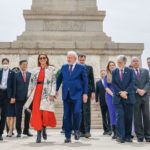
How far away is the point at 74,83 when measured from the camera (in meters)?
7.25

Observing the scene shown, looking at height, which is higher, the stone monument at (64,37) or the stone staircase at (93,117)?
the stone monument at (64,37)

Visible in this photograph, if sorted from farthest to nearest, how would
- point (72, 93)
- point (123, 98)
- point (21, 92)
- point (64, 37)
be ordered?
point (64, 37), point (21, 92), point (123, 98), point (72, 93)

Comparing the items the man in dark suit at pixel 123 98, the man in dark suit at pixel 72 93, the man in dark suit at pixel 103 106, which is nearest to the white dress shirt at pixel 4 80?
the man in dark suit at pixel 72 93

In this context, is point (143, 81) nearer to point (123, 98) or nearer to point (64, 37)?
point (123, 98)

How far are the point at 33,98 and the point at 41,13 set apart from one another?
40.5ft

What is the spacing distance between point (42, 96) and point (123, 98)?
1568 mm

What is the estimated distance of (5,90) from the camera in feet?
28.3

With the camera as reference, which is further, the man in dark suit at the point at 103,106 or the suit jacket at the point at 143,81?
the man in dark suit at the point at 103,106

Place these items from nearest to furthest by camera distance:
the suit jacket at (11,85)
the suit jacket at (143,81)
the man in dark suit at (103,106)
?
the suit jacket at (143,81), the suit jacket at (11,85), the man in dark suit at (103,106)

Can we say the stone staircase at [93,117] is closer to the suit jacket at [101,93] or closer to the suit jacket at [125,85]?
the suit jacket at [101,93]

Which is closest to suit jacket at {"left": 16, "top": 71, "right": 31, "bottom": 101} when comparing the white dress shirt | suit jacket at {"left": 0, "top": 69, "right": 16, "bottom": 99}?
suit jacket at {"left": 0, "top": 69, "right": 16, "bottom": 99}

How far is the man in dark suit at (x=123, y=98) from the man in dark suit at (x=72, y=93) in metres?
0.66

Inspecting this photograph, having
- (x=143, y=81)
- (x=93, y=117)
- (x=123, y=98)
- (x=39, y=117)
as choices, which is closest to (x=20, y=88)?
(x=39, y=117)

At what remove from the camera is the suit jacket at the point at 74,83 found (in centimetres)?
720
